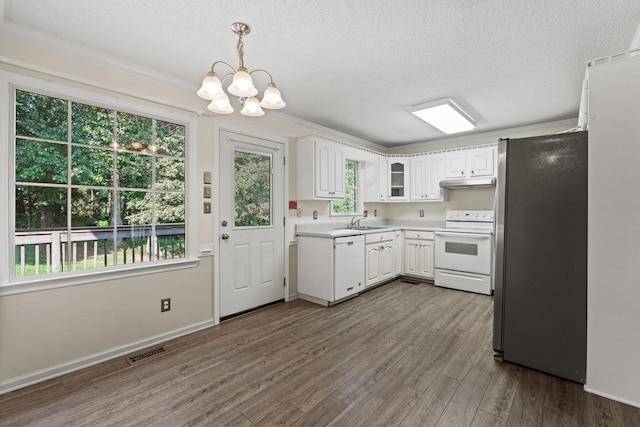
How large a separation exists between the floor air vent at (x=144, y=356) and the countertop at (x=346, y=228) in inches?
81.5

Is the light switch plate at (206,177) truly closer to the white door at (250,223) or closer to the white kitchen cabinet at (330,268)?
the white door at (250,223)

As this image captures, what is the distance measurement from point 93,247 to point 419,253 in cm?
439

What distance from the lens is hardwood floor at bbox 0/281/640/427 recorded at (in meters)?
1.73

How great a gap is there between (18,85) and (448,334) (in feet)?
13.4

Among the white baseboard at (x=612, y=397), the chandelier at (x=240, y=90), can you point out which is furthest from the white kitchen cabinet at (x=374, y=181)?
the white baseboard at (x=612, y=397)

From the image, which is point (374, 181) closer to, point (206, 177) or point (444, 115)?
point (444, 115)

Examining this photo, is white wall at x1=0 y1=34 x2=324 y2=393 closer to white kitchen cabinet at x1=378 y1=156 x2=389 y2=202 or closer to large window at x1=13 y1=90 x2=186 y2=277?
large window at x1=13 y1=90 x2=186 y2=277

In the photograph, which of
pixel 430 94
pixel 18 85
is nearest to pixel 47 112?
pixel 18 85

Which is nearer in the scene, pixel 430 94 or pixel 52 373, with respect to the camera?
pixel 52 373

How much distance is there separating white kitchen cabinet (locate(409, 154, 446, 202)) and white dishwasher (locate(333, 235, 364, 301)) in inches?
67.9

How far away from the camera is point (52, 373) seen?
215 cm

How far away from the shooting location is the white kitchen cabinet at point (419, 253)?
189 inches

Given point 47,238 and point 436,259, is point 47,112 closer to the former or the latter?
point 47,238

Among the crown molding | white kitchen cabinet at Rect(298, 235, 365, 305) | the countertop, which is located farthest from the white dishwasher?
the crown molding
